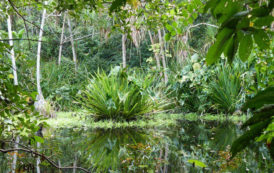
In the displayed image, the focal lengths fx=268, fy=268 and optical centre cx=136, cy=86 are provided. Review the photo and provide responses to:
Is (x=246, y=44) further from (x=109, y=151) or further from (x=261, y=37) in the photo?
(x=109, y=151)

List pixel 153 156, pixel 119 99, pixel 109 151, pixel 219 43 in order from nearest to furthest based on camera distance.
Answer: pixel 219 43 < pixel 153 156 < pixel 109 151 < pixel 119 99

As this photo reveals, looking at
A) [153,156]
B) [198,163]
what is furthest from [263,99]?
[153,156]

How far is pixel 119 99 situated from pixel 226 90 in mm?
2002

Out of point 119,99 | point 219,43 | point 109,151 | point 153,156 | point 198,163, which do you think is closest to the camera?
point 219,43

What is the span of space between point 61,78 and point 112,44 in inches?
169

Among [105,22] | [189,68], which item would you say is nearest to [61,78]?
[105,22]

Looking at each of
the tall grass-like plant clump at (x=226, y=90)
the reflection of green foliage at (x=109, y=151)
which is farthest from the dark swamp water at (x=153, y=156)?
the tall grass-like plant clump at (x=226, y=90)

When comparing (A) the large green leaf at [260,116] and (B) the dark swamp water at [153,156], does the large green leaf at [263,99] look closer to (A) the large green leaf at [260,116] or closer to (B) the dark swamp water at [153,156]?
(A) the large green leaf at [260,116]

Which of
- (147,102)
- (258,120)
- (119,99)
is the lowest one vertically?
(147,102)

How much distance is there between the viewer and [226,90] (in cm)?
487

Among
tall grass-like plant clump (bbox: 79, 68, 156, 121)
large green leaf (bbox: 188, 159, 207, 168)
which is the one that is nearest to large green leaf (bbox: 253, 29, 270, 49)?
large green leaf (bbox: 188, 159, 207, 168)

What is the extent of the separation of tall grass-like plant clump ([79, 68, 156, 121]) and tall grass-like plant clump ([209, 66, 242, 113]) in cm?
127

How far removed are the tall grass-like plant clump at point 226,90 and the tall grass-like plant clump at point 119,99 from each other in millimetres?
1268

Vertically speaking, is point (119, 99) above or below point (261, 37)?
below
